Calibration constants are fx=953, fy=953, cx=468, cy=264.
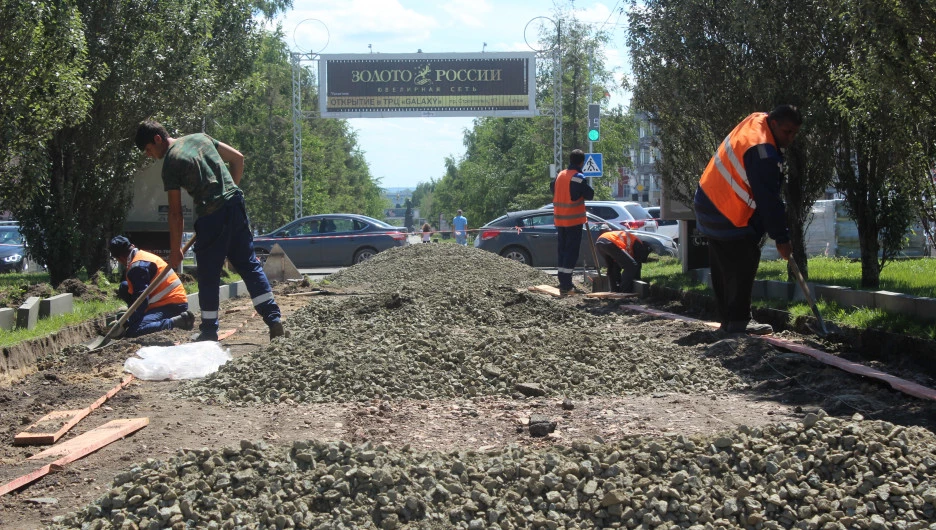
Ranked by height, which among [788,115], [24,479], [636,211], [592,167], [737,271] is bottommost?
[24,479]

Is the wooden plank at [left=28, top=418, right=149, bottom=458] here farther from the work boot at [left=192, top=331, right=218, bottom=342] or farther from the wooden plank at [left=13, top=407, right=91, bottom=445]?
the work boot at [left=192, top=331, right=218, bottom=342]

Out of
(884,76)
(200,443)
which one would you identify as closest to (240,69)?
(884,76)

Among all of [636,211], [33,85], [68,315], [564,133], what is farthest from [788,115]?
[564,133]

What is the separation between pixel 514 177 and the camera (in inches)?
1577

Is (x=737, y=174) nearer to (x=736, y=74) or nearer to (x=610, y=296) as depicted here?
(x=736, y=74)

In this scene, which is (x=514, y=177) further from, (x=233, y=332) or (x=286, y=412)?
(x=286, y=412)

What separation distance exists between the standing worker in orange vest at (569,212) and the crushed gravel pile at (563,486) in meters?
8.80

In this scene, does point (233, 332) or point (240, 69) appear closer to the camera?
point (233, 332)

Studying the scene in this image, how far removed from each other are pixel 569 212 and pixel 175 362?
7.06 metres

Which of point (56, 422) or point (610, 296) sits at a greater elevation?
point (610, 296)

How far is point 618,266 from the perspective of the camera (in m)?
13.7

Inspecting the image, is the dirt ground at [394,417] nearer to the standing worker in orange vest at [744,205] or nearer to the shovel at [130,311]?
the standing worker in orange vest at [744,205]

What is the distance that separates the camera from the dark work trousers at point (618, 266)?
13.1 metres

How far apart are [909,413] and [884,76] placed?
151 inches
